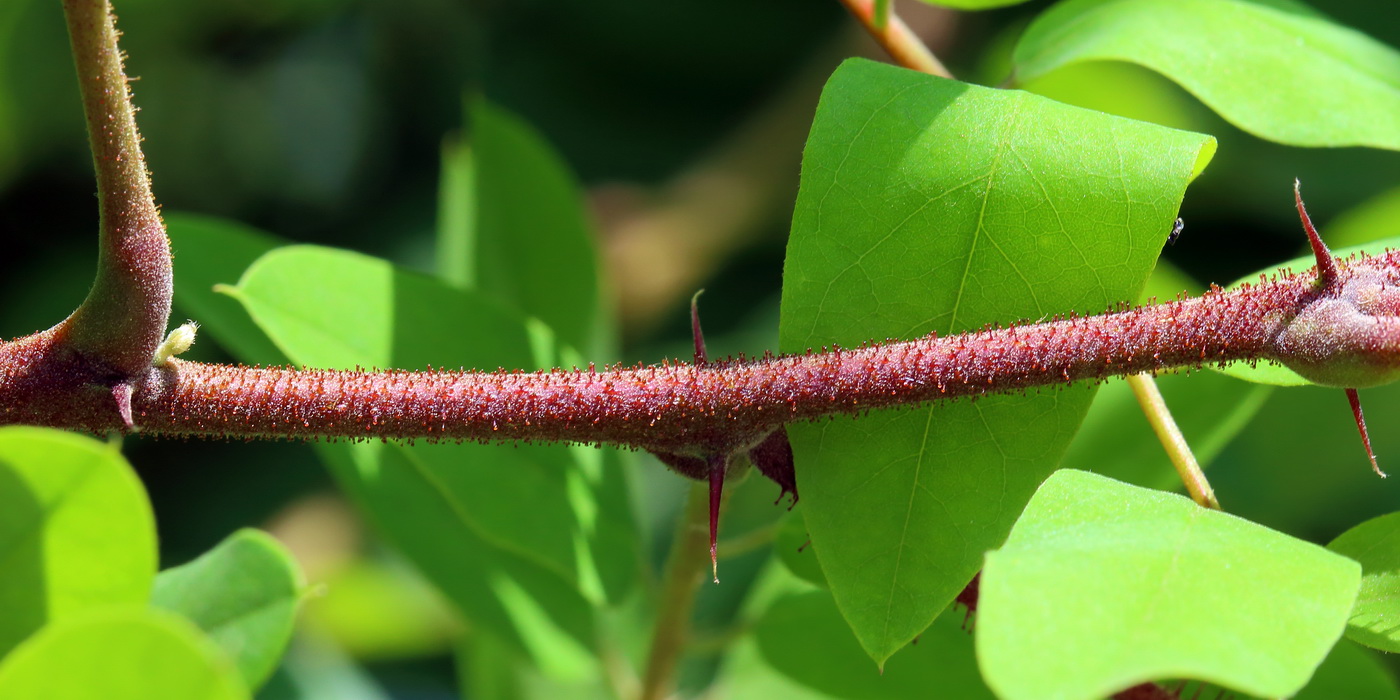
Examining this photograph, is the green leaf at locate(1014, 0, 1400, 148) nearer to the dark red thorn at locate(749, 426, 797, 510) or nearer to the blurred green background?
the dark red thorn at locate(749, 426, 797, 510)

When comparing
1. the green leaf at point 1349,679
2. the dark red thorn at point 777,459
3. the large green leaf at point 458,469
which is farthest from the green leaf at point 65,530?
the green leaf at point 1349,679

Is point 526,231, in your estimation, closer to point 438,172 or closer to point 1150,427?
point 1150,427

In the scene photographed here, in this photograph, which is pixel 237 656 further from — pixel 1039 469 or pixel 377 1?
pixel 377 1

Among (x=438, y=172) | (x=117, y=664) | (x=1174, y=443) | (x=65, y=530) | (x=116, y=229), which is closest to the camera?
(x=117, y=664)

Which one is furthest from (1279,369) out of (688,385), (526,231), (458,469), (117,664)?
(526,231)

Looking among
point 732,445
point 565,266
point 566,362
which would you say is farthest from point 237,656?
point 565,266
